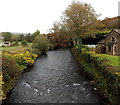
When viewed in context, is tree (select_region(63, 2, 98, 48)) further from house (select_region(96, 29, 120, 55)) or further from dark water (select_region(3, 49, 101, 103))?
dark water (select_region(3, 49, 101, 103))

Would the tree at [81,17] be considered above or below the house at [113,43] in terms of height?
above

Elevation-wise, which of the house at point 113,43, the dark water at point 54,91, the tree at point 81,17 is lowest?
the dark water at point 54,91

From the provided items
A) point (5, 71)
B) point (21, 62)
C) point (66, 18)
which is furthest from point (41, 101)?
point (66, 18)

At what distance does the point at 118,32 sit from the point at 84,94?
14571 mm

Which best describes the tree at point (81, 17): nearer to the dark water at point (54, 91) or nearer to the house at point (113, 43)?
the house at point (113, 43)

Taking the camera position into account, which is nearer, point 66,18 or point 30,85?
point 30,85

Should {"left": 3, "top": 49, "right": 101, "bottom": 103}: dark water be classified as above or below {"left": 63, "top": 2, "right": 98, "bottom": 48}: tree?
below

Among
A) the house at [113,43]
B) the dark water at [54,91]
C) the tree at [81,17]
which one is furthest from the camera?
the tree at [81,17]

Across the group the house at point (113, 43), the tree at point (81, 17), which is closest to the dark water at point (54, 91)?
the house at point (113, 43)

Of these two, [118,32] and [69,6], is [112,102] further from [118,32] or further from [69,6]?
[69,6]

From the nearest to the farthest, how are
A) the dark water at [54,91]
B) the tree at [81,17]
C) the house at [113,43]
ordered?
1. the dark water at [54,91]
2. the house at [113,43]
3. the tree at [81,17]

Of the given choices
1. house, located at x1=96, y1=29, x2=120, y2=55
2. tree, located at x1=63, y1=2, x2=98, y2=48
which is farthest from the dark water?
tree, located at x1=63, y1=2, x2=98, y2=48

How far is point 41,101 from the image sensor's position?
7.93 meters

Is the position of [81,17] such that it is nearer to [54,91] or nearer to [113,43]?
[113,43]
